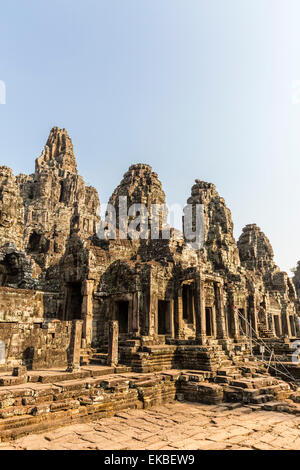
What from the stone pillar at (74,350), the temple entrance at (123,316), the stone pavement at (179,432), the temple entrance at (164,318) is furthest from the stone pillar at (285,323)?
the stone pillar at (74,350)

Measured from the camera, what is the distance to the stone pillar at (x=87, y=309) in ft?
53.6

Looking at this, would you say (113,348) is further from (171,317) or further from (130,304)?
(171,317)

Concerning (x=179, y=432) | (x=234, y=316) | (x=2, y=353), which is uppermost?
(x=234, y=316)

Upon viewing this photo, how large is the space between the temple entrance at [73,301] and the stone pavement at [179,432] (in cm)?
967

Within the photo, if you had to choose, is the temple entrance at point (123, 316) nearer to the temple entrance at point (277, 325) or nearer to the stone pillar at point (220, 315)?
the stone pillar at point (220, 315)

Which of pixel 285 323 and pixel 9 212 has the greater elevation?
pixel 9 212

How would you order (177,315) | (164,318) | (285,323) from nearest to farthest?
1. (177,315)
2. (164,318)
3. (285,323)

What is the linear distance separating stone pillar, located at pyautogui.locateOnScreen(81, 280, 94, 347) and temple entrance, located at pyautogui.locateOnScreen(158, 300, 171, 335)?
4397 mm

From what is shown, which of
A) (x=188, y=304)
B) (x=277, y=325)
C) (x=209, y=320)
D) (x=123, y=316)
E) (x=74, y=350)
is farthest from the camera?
(x=277, y=325)

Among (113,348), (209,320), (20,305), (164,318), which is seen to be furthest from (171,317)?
(20,305)

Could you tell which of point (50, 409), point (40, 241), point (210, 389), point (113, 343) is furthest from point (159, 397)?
point (40, 241)

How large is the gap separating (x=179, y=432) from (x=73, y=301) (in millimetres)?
12740

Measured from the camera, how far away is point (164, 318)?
19734mm
